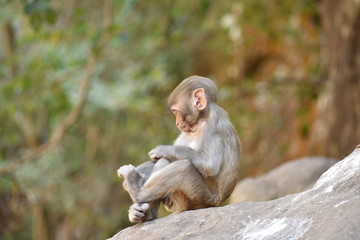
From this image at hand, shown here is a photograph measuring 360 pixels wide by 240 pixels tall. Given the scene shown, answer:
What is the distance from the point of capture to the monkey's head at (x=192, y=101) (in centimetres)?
757

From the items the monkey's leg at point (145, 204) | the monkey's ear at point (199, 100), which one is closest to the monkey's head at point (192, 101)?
the monkey's ear at point (199, 100)

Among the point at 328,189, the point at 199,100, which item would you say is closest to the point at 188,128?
the point at 199,100

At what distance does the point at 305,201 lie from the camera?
6344 mm

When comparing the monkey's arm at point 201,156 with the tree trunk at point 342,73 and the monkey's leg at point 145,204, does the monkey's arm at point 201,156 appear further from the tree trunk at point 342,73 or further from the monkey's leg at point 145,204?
the tree trunk at point 342,73

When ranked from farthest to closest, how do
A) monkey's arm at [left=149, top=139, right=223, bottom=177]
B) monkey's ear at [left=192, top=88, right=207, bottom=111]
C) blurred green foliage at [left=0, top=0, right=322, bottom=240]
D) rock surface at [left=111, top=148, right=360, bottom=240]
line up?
blurred green foliage at [left=0, top=0, right=322, bottom=240], monkey's ear at [left=192, top=88, right=207, bottom=111], monkey's arm at [left=149, top=139, right=223, bottom=177], rock surface at [left=111, top=148, right=360, bottom=240]

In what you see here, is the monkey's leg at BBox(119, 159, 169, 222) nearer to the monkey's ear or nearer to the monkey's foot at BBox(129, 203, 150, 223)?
the monkey's foot at BBox(129, 203, 150, 223)

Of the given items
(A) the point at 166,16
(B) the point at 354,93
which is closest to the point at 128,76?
(A) the point at 166,16

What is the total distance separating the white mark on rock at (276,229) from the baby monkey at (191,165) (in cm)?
108

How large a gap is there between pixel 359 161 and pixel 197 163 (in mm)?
1518

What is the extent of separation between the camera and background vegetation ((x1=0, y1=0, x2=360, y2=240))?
49.6 ft

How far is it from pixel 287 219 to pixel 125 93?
1354 cm

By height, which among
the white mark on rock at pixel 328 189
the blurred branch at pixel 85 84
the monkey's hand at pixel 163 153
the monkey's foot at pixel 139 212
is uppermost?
the blurred branch at pixel 85 84

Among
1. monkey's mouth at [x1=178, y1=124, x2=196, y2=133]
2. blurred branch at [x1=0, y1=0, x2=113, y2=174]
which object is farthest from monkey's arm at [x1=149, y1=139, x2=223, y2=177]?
blurred branch at [x1=0, y1=0, x2=113, y2=174]

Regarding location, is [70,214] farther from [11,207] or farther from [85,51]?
[85,51]
